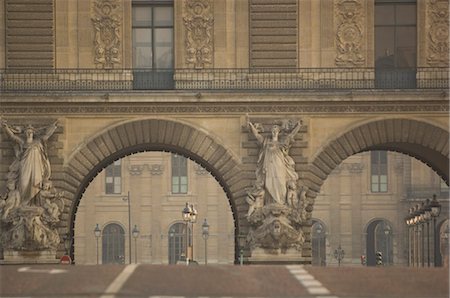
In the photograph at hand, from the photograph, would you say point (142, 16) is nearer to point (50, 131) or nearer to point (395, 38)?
point (50, 131)

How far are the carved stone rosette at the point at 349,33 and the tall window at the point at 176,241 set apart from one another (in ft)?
184

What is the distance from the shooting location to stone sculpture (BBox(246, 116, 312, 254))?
41.1 metres

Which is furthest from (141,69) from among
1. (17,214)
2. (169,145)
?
(17,214)

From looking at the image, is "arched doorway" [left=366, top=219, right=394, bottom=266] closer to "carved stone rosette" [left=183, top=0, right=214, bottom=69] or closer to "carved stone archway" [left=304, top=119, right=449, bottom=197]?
"carved stone archway" [left=304, top=119, right=449, bottom=197]

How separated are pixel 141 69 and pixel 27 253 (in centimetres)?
655

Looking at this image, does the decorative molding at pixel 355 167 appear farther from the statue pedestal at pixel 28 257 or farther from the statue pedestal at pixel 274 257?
the statue pedestal at pixel 28 257

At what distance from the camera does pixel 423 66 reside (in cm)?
4319

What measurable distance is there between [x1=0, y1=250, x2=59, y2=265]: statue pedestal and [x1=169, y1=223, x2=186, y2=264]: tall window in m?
56.7

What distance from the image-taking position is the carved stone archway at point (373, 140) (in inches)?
1668

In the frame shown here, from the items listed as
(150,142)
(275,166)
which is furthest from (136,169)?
(275,166)

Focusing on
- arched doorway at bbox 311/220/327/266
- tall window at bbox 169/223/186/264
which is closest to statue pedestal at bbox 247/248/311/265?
arched doorway at bbox 311/220/327/266

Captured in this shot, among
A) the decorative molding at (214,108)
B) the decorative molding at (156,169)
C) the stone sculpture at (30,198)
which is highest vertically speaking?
the decorative molding at (214,108)

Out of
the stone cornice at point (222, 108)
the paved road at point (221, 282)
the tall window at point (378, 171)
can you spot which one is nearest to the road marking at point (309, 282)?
the paved road at point (221, 282)

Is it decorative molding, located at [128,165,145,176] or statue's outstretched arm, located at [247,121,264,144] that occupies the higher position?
statue's outstretched arm, located at [247,121,264,144]
